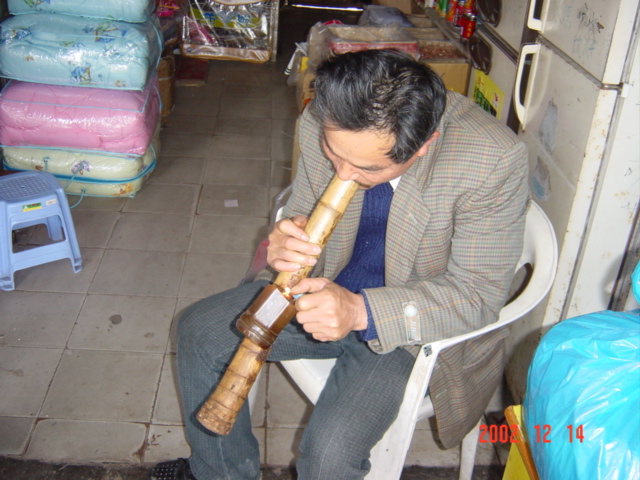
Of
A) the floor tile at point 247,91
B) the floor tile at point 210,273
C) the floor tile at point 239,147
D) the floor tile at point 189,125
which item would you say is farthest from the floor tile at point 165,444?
the floor tile at point 247,91

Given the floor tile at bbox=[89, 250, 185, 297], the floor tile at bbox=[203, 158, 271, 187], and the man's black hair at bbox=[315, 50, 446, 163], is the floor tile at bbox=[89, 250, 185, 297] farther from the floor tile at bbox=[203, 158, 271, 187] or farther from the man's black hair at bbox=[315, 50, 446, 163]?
the man's black hair at bbox=[315, 50, 446, 163]

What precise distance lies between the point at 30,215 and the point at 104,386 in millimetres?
818

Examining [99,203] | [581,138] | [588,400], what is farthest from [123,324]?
[588,400]

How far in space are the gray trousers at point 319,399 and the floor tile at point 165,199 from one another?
68.5 inches

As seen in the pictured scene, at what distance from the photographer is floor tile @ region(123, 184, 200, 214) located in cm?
322

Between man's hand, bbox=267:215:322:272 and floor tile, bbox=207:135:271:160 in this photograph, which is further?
floor tile, bbox=207:135:271:160

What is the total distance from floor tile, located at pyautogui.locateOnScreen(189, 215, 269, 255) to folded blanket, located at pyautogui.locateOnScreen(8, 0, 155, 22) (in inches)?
41.2

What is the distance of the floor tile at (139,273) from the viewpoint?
8.60 feet

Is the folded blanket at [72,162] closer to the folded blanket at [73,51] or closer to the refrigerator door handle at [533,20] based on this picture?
the folded blanket at [73,51]

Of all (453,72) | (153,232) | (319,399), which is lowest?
(153,232)

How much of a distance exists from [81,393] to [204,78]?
3425mm

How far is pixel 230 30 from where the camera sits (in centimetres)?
→ 538

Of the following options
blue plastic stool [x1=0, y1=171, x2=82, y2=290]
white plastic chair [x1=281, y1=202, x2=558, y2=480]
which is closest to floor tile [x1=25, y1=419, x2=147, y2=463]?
white plastic chair [x1=281, y1=202, x2=558, y2=480]

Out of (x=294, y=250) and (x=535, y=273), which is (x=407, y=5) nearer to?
(x=535, y=273)
